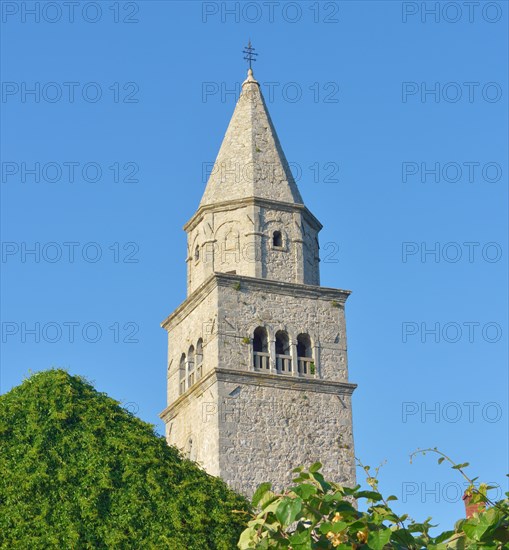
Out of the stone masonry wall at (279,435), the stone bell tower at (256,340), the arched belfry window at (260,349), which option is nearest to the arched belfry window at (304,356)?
the stone bell tower at (256,340)

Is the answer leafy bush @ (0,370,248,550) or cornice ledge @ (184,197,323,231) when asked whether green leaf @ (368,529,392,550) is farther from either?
cornice ledge @ (184,197,323,231)

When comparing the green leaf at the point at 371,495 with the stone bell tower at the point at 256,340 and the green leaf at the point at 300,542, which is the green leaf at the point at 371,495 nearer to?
the green leaf at the point at 300,542

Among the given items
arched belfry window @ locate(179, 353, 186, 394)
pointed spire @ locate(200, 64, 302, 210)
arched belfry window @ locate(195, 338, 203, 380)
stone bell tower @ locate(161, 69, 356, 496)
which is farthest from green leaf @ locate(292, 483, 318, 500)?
pointed spire @ locate(200, 64, 302, 210)

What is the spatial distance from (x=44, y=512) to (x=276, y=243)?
15.8 meters

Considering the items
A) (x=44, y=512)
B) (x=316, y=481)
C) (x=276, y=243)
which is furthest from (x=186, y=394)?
(x=316, y=481)

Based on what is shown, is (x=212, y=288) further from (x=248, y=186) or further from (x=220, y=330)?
(x=248, y=186)

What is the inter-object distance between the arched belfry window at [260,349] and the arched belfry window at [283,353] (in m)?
0.35

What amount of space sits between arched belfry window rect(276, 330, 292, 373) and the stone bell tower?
0.03 metres

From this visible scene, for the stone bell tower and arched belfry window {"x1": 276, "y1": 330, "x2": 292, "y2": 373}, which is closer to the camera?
the stone bell tower

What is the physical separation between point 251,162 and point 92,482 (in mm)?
16811

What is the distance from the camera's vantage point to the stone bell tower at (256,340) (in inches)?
1154

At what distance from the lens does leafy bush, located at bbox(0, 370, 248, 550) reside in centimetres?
1748

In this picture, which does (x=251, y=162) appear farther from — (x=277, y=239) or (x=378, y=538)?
(x=378, y=538)

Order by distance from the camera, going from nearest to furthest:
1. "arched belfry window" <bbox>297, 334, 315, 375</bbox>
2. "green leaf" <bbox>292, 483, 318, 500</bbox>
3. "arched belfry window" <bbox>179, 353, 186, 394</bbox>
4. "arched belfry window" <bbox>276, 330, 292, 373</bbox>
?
1. "green leaf" <bbox>292, 483, 318, 500</bbox>
2. "arched belfry window" <bbox>276, 330, 292, 373</bbox>
3. "arched belfry window" <bbox>297, 334, 315, 375</bbox>
4. "arched belfry window" <bbox>179, 353, 186, 394</bbox>
